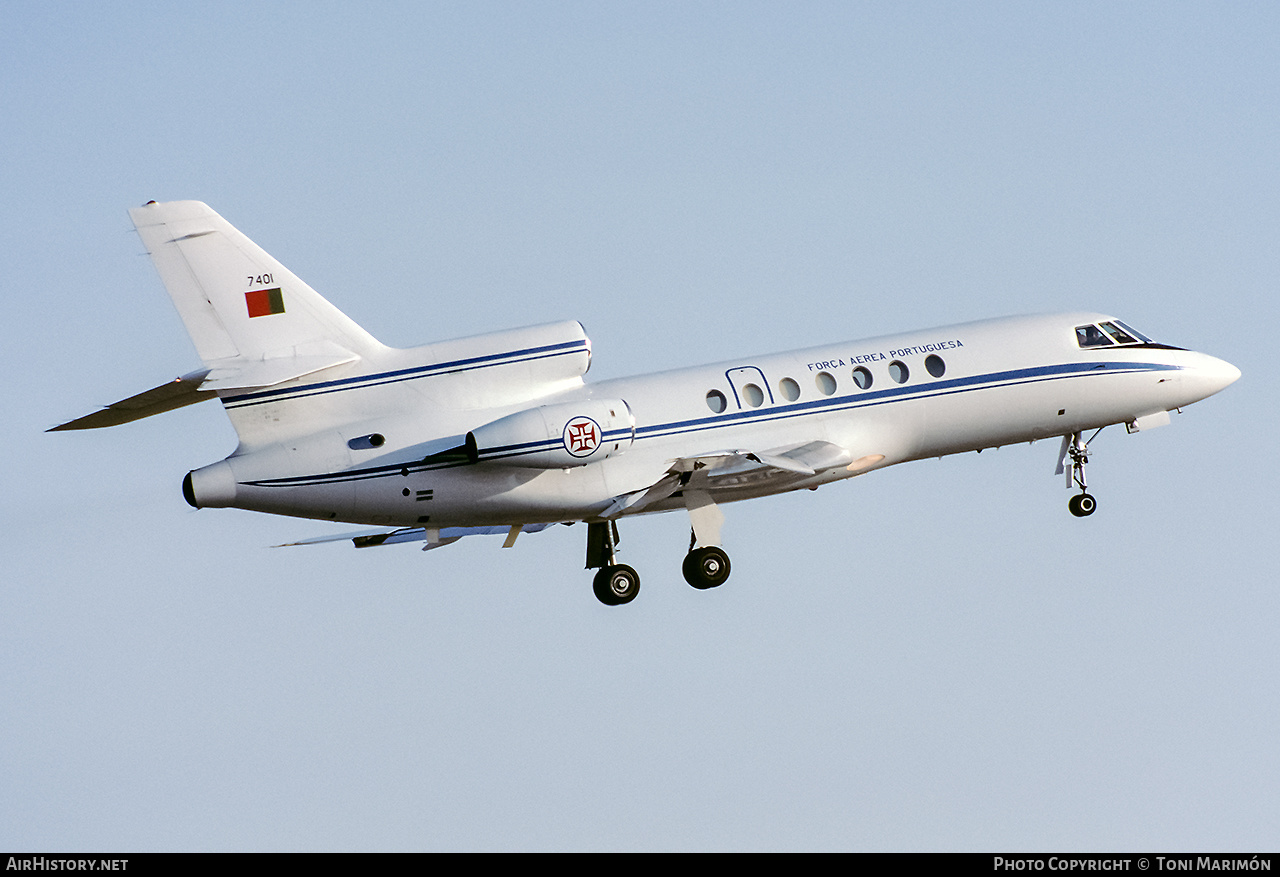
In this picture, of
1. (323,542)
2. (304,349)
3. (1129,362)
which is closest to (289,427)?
(304,349)

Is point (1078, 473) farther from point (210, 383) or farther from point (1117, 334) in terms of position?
Answer: point (210, 383)

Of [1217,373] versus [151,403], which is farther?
[1217,373]

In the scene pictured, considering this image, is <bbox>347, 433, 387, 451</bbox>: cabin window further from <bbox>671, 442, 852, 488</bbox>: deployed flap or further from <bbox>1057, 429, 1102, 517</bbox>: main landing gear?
<bbox>1057, 429, 1102, 517</bbox>: main landing gear

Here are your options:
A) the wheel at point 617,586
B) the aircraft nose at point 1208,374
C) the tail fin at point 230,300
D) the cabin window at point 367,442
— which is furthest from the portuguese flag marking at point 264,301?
the aircraft nose at point 1208,374

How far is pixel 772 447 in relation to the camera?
89.5 ft

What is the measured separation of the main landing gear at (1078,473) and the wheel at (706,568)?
7429mm

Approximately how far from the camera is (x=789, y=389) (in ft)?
90.3

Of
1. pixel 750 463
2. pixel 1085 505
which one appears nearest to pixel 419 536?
pixel 750 463

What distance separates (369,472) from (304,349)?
2.04m

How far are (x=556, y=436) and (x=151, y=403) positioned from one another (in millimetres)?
5756

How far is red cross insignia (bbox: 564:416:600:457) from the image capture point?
25.4m
